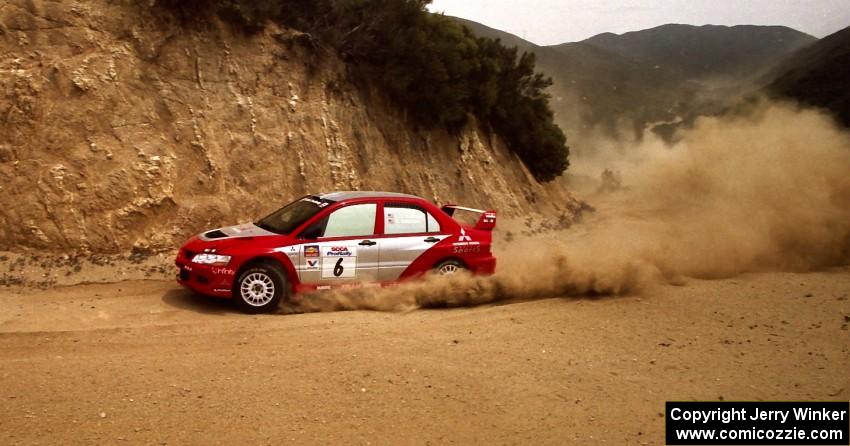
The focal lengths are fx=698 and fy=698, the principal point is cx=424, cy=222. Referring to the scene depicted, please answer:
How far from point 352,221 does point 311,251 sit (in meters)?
0.74

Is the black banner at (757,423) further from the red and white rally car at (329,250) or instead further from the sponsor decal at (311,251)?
the sponsor decal at (311,251)

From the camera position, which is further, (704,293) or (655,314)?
(704,293)

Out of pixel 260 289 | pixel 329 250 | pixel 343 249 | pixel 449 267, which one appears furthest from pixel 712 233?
pixel 260 289

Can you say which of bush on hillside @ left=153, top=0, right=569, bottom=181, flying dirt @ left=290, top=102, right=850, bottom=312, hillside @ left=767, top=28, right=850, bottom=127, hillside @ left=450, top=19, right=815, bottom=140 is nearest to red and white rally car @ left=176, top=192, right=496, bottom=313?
flying dirt @ left=290, top=102, right=850, bottom=312

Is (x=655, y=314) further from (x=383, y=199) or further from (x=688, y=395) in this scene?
(x=383, y=199)

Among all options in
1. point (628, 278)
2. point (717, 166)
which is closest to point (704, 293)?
point (628, 278)

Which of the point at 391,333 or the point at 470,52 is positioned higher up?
the point at 470,52

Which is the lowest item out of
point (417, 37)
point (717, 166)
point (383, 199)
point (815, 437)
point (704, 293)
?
point (815, 437)

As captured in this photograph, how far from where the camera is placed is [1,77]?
1140cm

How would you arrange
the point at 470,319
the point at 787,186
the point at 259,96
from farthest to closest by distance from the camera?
the point at 787,186, the point at 259,96, the point at 470,319

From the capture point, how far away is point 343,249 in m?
9.31

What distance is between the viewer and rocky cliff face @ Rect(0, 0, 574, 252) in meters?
11.1

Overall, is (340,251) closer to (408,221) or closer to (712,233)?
(408,221)

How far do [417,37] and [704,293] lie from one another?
9515 mm
